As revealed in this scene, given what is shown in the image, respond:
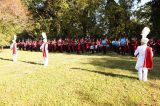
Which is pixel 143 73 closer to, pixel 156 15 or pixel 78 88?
pixel 78 88

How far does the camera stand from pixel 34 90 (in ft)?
53.2

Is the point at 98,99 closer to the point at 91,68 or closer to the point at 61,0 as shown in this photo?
the point at 91,68

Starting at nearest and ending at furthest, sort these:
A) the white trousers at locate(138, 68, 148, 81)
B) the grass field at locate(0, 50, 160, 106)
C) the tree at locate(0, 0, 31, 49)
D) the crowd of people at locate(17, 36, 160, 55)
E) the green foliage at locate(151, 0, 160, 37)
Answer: the grass field at locate(0, 50, 160, 106) → the white trousers at locate(138, 68, 148, 81) → the crowd of people at locate(17, 36, 160, 55) → the green foliage at locate(151, 0, 160, 37) → the tree at locate(0, 0, 31, 49)

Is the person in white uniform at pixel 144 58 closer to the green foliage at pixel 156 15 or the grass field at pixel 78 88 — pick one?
the grass field at pixel 78 88

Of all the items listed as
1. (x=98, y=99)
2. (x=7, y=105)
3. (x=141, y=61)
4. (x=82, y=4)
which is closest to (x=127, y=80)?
(x=141, y=61)

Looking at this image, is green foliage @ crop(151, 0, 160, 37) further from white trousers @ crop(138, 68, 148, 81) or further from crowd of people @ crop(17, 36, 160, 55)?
white trousers @ crop(138, 68, 148, 81)

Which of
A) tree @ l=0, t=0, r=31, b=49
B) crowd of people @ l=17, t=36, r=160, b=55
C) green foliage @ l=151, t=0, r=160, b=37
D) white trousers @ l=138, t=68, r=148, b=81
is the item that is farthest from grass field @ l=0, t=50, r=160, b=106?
tree @ l=0, t=0, r=31, b=49

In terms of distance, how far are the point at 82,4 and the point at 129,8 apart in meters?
6.53

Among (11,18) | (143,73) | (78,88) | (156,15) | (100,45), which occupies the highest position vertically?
(11,18)

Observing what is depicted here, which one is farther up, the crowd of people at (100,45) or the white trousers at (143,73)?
the crowd of people at (100,45)

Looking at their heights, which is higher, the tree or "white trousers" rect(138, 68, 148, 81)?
the tree

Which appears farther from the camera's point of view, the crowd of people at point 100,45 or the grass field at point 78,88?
the crowd of people at point 100,45

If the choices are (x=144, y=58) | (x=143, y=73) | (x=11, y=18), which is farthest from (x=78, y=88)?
(x=11, y=18)

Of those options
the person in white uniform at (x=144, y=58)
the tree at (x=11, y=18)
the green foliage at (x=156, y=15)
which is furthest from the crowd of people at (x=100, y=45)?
the person in white uniform at (x=144, y=58)
